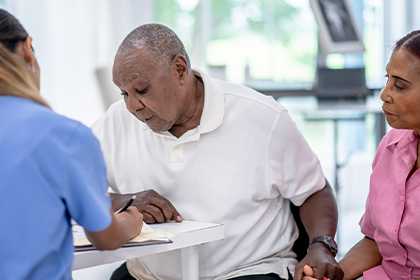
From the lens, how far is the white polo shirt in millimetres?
1365

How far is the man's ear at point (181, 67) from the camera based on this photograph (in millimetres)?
1396

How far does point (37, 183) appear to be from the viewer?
750 millimetres

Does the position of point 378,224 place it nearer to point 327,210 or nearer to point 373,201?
point 373,201

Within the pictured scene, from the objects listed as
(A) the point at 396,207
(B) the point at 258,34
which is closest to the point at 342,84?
(B) the point at 258,34

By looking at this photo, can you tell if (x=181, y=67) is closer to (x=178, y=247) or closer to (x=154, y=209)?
(x=154, y=209)

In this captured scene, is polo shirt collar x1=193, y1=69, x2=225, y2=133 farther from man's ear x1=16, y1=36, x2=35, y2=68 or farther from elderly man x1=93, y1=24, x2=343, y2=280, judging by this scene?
man's ear x1=16, y1=36, x2=35, y2=68

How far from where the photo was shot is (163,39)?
138cm

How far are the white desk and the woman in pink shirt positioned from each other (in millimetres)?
296

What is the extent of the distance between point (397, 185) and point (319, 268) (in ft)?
0.98

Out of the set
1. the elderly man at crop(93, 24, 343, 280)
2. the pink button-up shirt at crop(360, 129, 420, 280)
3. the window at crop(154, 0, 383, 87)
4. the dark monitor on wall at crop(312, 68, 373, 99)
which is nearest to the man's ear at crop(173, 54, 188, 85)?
the elderly man at crop(93, 24, 343, 280)

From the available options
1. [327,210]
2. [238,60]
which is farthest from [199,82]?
[238,60]

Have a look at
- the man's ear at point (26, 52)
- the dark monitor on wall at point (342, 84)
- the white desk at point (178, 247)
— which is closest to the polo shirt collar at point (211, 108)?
the white desk at point (178, 247)

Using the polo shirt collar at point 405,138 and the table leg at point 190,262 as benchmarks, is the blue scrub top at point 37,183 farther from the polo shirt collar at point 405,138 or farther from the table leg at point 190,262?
the polo shirt collar at point 405,138

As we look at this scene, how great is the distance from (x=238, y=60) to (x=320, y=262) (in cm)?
409
